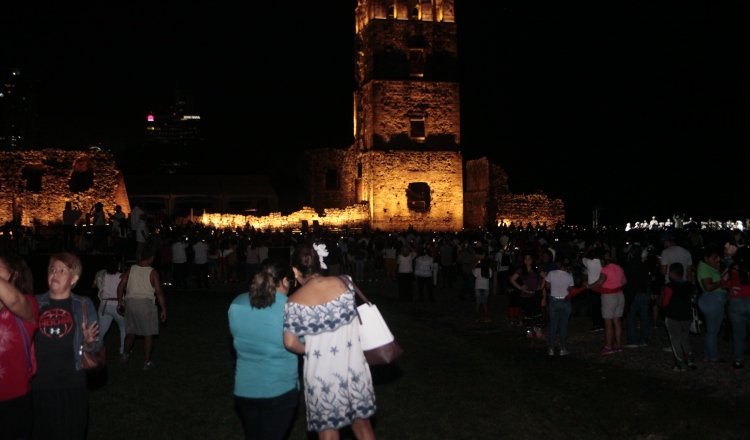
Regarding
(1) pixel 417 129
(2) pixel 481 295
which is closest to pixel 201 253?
(2) pixel 481 295

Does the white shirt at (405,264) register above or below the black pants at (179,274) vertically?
above

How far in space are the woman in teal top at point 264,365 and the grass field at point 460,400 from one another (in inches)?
85.4

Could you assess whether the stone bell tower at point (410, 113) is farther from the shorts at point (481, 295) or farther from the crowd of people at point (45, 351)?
the crowd of people at point (45, 351)

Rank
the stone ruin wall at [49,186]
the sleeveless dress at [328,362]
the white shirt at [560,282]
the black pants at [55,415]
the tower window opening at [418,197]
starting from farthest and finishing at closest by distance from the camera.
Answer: the tower window opening at [418,197] → the stone ruin wall at [49,186] → the white shirt at [560,282] → the sleeveless dress at [328,362] → the black pants at [55,415]

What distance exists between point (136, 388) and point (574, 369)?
18.5 ft

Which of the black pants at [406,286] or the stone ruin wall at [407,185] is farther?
the stone ruin wall at [407,185]

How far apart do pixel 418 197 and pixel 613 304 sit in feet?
98.7

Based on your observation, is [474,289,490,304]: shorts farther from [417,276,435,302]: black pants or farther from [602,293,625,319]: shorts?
[602,293,625,319]: shorts

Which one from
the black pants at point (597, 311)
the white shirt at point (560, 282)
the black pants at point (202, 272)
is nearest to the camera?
the white shirt at point (560, 282)

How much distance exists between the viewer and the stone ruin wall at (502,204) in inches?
1655

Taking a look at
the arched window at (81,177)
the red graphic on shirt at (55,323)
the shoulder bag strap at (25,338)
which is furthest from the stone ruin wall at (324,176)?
the shoulder bag strap at (25,338)

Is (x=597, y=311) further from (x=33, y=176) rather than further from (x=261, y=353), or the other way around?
(x=33, y=176)

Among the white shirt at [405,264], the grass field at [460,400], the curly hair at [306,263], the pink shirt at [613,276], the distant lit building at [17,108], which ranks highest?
the distant lit building at [17,108]

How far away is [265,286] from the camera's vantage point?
5383 millimetres
